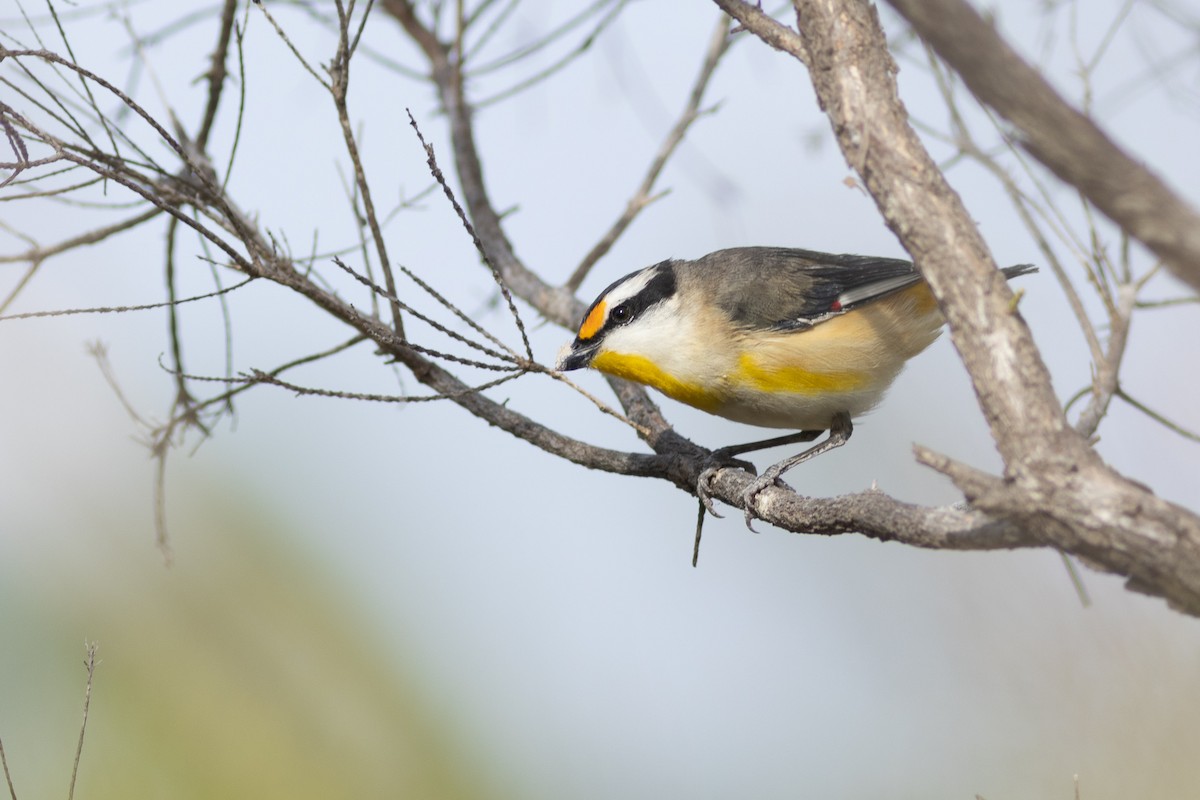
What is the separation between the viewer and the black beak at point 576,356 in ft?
14.2

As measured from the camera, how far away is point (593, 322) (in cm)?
436

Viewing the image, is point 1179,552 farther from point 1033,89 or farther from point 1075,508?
point 1033,89

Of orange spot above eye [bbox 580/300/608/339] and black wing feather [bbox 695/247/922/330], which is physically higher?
orange spot above eye [bbox 580/300/608/339]

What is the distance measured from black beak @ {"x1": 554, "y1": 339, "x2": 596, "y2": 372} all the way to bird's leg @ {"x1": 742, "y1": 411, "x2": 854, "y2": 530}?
2.88 feet

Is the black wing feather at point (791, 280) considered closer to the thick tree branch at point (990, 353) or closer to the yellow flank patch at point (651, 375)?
the yellow flank patch at point (651, 375)

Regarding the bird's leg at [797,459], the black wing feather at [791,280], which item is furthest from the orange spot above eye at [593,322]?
the bird's leg at [797,459]

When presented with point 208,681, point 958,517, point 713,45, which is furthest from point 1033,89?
point 208,681

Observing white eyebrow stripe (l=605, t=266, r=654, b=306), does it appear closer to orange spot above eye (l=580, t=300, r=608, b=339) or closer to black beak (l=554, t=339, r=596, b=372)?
orange spot above eye (l=580, t=300, r=608, b=339)

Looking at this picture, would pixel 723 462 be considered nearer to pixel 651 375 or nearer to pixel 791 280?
pixel 651 375

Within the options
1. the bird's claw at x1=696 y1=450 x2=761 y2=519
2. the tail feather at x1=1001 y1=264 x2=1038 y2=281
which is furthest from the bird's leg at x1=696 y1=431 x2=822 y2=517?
the tail feather at x1=1001 y1=264 x2=1038 y2=281

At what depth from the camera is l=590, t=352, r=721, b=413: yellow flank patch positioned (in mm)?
4309

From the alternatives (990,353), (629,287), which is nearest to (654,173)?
(629,287)

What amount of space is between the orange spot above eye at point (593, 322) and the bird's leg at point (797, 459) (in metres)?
0.92

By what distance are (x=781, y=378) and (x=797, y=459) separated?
350 millimetres
